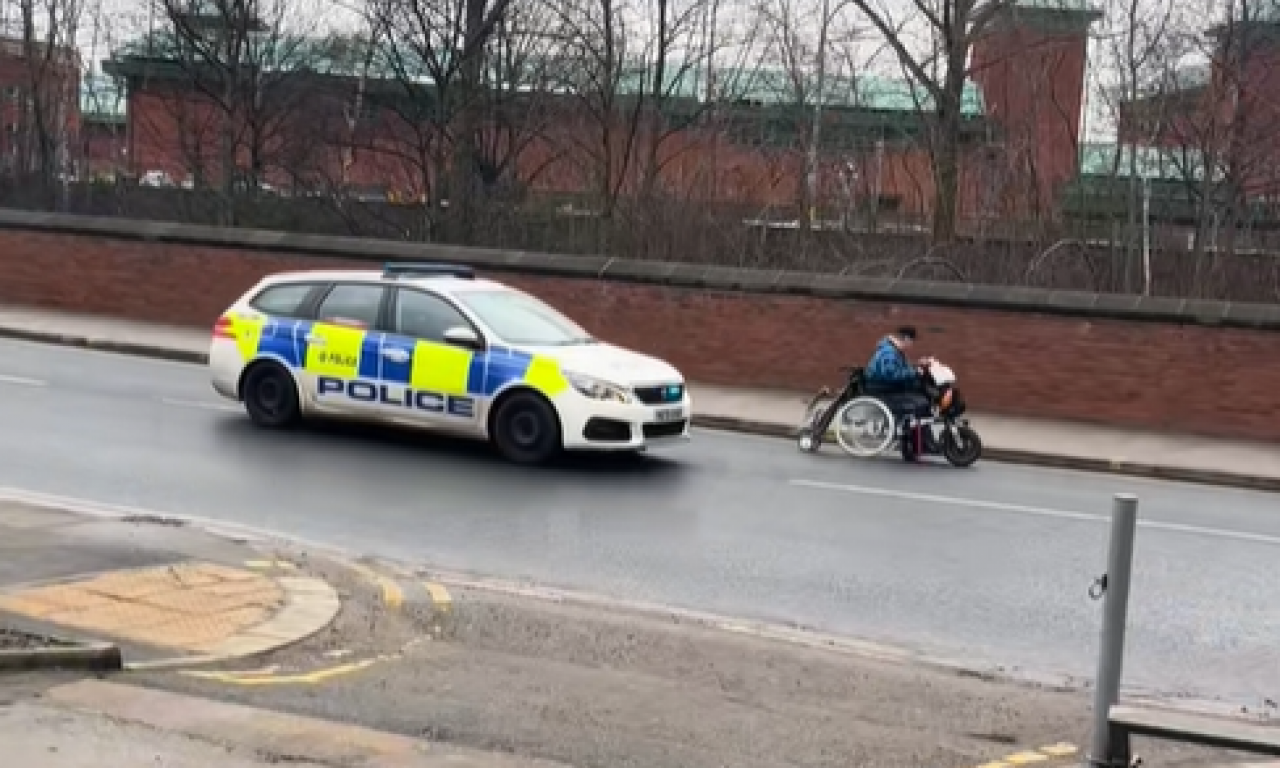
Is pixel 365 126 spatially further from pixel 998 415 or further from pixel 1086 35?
pixel 998 415

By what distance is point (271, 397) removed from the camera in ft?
49.4

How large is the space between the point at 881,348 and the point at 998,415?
157 inches

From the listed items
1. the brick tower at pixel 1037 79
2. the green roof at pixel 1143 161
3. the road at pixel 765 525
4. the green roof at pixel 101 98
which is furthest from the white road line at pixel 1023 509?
the green roof at pixel 101 98

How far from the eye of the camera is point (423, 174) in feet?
96.7

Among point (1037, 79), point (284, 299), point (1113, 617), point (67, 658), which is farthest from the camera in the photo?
point (1037, 79)

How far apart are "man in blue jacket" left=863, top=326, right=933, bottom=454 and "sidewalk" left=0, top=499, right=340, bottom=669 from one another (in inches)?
303

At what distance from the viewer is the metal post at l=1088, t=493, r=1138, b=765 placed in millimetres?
5555

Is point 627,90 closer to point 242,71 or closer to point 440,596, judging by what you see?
point 242,71

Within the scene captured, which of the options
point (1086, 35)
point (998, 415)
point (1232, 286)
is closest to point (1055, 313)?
point (998, 415)

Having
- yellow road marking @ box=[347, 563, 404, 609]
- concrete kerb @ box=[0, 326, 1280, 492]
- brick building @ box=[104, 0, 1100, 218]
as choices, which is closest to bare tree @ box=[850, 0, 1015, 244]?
brick building @ box=[104, 0, 1100, 218]

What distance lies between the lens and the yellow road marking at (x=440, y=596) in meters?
8.24

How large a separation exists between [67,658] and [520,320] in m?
8.56

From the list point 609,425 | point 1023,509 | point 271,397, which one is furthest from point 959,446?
point 271,397

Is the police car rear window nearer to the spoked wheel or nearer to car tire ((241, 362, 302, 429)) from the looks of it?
car tire ((241, 362, 302, 429))
